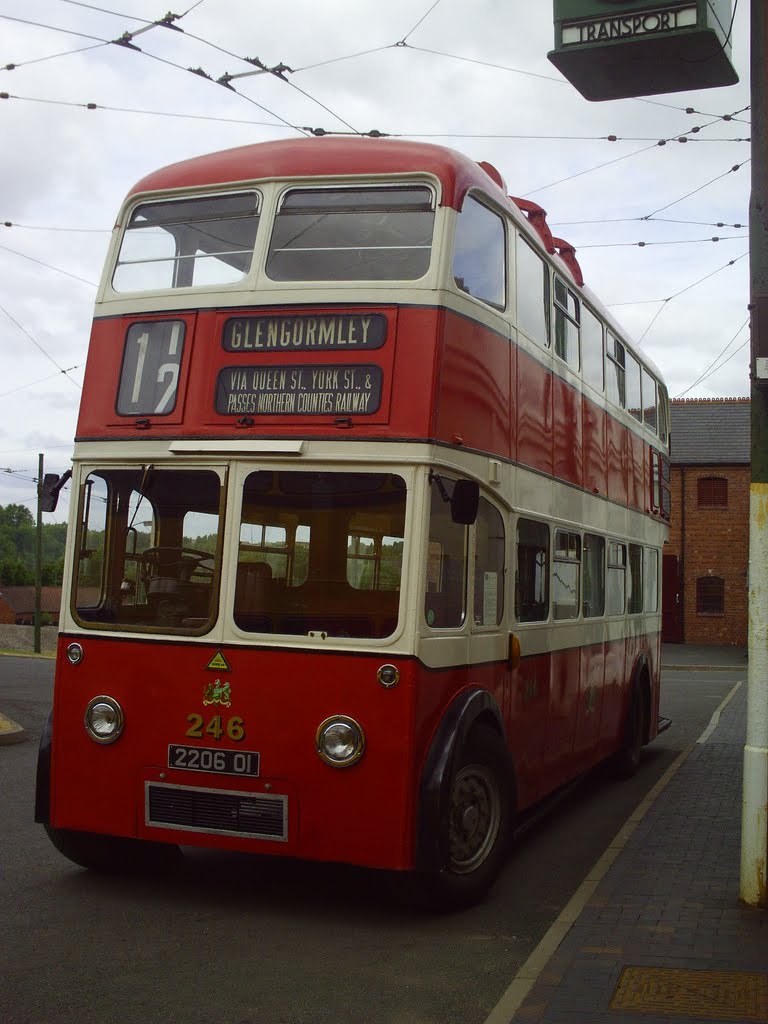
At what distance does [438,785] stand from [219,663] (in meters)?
1.34

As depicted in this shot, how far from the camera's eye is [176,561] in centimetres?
691

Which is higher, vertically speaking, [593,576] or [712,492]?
[712,492]

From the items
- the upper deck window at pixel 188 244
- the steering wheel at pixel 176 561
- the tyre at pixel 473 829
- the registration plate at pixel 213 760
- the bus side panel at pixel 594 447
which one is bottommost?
the tyre at pixel 473 829

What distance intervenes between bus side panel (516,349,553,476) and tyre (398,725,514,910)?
2.02 metres

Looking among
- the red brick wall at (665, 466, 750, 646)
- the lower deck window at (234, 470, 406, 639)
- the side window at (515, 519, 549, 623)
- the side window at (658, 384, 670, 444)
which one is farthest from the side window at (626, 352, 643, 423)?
the red brick wall at (665, 466, 750, 646)

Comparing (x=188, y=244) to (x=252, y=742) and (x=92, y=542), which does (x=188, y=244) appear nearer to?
(x=92, y=542)

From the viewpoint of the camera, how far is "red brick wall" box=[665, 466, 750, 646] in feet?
163

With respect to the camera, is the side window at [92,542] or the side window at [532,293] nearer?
the side window at [92,542]

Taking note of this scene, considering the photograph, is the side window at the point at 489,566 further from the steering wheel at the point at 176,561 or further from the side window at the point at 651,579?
the side window at the point at 651,579

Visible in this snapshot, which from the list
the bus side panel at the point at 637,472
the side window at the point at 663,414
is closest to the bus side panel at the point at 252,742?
the bus side panel at the point at 637,472

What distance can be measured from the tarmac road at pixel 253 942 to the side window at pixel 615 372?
4504 millimetres

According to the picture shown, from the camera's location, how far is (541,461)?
8.73 metres

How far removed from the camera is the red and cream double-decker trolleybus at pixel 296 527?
6.48 m

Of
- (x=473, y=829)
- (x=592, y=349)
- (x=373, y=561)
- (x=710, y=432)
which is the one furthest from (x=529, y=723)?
(x=710, y=432)
